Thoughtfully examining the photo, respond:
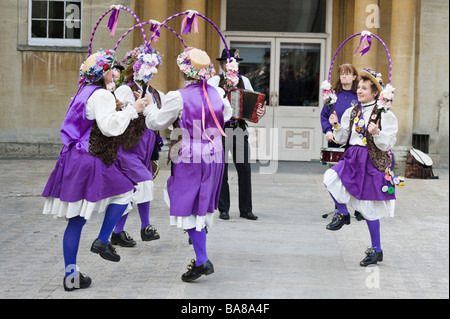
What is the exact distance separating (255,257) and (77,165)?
2.17 m

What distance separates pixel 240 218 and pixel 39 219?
7.93 ft

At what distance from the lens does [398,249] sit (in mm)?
7324

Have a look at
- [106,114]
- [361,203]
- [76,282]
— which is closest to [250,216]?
[361,203]

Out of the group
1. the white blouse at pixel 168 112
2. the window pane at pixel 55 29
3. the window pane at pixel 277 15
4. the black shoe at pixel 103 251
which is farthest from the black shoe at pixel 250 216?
the window pane at pixel 55 29

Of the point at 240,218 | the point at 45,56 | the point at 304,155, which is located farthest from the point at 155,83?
the point at 240,218

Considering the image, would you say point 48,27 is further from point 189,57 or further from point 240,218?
point 189,57

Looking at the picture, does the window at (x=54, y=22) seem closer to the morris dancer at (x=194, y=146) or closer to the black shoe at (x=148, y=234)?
the black shoe at (x=148, y=234)

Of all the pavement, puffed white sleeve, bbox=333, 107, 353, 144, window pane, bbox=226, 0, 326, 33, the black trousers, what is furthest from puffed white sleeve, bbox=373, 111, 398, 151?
window pane, bbox=226, 0, 326, 33

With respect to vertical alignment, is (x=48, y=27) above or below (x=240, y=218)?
above

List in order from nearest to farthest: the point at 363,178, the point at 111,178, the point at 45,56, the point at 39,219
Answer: the point at 111,178 < the point at 363,178 < the point at 39,219 < the point at 45,56

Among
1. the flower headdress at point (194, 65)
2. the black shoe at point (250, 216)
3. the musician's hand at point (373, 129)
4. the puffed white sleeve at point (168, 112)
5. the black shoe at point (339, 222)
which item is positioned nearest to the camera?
the puffed white sleeve at point (168, 112)

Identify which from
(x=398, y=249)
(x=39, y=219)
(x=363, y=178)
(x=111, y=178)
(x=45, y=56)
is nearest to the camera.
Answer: (x=111, y=178)

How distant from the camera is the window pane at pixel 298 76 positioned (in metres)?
15.2

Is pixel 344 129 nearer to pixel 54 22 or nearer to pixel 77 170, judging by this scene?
pixel 77 170
